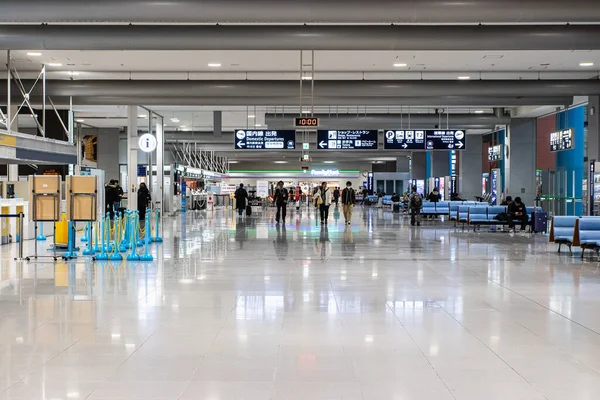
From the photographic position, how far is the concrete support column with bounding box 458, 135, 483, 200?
3841 cm

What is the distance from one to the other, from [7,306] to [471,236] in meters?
15.0

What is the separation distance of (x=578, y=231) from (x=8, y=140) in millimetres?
14296

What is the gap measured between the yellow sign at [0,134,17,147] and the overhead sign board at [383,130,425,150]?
13.6 meters

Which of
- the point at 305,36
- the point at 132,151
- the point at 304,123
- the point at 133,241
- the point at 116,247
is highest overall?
the point at 305,36

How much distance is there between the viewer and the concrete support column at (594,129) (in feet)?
62.3

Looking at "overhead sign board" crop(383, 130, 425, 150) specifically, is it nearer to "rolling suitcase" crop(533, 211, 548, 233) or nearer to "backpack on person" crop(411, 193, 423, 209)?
"backpack on person" crop(411, 193, 423, 209)

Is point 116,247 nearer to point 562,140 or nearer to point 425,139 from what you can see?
point 425,139

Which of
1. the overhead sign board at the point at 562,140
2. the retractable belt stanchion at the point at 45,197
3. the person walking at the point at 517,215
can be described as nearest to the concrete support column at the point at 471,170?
the overhead sign board at the point at 562,140

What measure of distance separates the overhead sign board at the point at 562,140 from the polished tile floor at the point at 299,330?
1149 centimetres

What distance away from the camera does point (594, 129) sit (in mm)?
19203

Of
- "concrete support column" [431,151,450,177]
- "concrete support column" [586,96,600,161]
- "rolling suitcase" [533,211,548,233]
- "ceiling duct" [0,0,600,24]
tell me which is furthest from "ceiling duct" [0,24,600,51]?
"concrete support column" [431,151,450,177]

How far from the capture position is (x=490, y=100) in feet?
70.0

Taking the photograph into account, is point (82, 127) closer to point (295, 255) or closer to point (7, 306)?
point (295, 255)

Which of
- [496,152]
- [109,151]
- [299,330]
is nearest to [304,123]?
[299,330]
